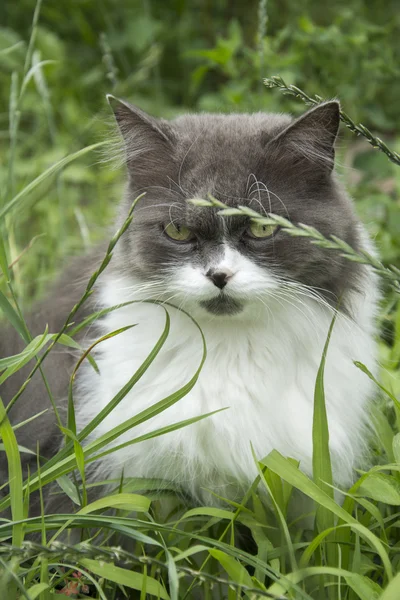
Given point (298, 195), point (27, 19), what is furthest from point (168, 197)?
point (27, 19)

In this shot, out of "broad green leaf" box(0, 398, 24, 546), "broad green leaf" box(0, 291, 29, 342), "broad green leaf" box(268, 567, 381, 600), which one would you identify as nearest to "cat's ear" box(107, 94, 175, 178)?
"broad green leaf" box(0, 291, 29, 342)

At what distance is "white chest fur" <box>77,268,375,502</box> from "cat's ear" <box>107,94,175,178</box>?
39cm

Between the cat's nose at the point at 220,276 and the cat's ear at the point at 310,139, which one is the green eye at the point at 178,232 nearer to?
the cat's nose at the point at 220,276

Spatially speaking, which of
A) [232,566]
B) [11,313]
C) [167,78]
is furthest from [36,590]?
[167,78]

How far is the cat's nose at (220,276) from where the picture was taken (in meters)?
1.68

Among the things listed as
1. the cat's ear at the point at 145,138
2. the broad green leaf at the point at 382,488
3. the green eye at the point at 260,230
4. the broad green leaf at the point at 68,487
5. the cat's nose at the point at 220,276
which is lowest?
the broad green leaf at the point at 68,487

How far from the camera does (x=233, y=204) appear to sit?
176 cm

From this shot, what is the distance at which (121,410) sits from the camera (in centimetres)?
196

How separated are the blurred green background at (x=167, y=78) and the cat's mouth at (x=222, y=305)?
104cm

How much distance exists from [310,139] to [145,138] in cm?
44

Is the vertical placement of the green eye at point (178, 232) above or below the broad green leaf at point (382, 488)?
above

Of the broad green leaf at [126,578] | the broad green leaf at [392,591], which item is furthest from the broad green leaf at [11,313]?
the broad green leaf at [392,591]

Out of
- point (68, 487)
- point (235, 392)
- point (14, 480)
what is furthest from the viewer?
point (235, 392)

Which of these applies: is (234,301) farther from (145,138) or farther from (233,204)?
(145,138)
